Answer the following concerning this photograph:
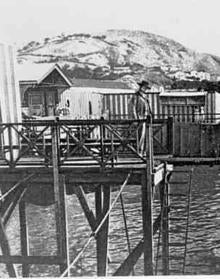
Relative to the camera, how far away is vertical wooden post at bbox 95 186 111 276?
1200 cm

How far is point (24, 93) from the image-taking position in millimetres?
38906

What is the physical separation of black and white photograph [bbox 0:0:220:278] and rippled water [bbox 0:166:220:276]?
5cm

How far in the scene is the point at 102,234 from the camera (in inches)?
478

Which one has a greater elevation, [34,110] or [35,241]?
[34,110]

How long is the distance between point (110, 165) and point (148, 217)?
53.3 inches

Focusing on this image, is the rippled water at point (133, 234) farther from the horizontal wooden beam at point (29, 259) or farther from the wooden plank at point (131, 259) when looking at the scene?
the horizontal wooden beam at point (29, 259)

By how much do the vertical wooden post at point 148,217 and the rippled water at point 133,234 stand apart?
3737 millimetres

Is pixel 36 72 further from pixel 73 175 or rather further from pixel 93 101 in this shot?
pixel 73 175

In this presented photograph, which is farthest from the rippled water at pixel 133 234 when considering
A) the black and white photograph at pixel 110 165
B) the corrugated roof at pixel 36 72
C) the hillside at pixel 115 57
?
the hillside at pixel 115 57

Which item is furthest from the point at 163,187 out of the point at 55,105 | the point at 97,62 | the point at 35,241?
the point at 97,62

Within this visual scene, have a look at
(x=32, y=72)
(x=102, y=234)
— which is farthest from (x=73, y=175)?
(x=32, y=72)

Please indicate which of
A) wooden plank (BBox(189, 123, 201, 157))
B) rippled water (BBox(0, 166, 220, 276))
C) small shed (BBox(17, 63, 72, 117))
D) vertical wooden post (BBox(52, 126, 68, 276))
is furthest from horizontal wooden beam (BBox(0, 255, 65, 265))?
small shed (BBox(17, 63, 72, 117))

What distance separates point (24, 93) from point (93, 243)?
2224 centimetres

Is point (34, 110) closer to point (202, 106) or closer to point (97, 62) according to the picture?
point (202, 106)
